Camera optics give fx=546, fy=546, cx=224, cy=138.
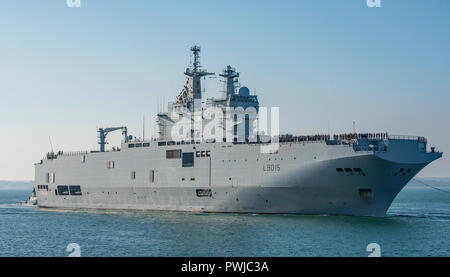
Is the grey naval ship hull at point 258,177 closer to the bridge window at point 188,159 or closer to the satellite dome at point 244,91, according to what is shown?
the bridge window at point 188,159

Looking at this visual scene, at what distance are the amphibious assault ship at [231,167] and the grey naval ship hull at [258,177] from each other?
74 mm

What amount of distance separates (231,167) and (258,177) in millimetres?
2599

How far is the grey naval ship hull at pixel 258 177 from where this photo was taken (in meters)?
36.9

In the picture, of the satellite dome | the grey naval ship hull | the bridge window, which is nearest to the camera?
the grey naval ship hull

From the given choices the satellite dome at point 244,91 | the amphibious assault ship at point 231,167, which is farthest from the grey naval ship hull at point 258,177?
the satellite dome at point 244,91

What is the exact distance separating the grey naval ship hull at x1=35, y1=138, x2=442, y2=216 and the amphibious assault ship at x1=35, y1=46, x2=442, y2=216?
0.24ft

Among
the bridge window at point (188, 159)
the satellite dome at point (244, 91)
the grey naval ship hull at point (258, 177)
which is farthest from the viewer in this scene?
the satellite dome at point (244, 91)

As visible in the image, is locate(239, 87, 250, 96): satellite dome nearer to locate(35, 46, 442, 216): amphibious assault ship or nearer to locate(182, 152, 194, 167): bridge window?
locate(35, 46, 442, 216): amphibious assault ship

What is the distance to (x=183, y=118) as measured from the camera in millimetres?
49469

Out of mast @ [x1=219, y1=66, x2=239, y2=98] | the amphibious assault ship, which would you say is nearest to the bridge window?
the amphibious assault ship

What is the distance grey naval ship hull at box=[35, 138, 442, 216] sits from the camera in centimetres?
3694

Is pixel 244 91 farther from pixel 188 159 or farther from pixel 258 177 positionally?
pixel 258 177
